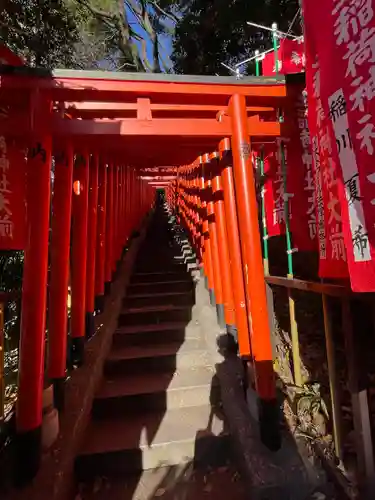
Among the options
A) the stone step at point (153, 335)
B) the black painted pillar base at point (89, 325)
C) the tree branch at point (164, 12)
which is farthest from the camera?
the tree branch at point (164, 12)

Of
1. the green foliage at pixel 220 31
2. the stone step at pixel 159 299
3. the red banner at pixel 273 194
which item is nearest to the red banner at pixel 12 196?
the red banner at pixel 273 194

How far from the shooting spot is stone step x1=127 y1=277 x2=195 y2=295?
641cm

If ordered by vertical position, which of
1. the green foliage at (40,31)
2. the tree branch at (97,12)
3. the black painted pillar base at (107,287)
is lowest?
the black painted pillar base at (107,287)

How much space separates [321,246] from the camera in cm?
256

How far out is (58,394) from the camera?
3479 millimetres

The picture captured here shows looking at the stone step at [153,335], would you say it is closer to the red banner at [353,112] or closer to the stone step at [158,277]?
the stone step at [158,277]

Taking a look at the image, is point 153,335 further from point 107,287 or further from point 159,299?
point 107,287

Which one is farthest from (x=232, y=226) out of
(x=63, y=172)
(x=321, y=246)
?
(x=63, y=172)

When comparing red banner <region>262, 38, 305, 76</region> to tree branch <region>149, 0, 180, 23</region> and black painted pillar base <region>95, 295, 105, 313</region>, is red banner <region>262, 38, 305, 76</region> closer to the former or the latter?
black painted pillar base <region>95, 295, 105, 313</region>

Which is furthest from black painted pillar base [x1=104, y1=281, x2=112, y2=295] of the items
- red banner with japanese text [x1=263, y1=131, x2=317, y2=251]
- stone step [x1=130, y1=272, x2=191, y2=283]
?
red banner with japanese text [x1=263, y1=131, x2=317, y2=251]

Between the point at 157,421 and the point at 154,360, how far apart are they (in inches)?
33.9

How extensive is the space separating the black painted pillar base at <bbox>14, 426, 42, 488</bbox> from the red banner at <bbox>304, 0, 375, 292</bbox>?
2861 mm

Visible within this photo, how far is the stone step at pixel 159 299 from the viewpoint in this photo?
5953mm

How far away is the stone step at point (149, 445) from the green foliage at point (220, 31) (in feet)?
26.2
